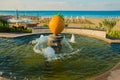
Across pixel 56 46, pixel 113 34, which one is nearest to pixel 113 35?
pixel 113 34

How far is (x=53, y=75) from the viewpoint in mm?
13922

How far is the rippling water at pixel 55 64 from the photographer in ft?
45.7

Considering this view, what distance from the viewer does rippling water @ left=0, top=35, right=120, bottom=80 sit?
13.9 m

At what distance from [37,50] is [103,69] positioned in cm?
713

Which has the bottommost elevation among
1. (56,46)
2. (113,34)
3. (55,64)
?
(55,64)

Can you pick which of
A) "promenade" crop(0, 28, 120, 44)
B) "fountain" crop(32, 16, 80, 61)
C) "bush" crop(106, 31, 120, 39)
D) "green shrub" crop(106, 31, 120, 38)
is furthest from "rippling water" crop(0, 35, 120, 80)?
"green shrub" crop(106, 31, 120, 38)

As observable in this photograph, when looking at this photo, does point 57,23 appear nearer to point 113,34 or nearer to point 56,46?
point 56,46

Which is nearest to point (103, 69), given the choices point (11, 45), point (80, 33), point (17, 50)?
point (17, 50)

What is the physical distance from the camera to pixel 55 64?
16125mm

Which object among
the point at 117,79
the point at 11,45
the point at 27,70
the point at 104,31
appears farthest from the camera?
the point at 104,31

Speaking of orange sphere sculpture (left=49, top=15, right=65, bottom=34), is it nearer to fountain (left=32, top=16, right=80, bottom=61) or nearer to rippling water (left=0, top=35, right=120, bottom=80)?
fountain (left=32, top=16, right=80, bottom=61)

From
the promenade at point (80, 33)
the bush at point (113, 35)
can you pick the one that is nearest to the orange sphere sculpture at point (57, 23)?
the promenade at point (80, 33)

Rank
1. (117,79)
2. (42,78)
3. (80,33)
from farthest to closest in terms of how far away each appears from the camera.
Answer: (80,33) < (42,78) < (117,79)

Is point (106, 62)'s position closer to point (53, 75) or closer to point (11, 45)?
point (53, 75)
